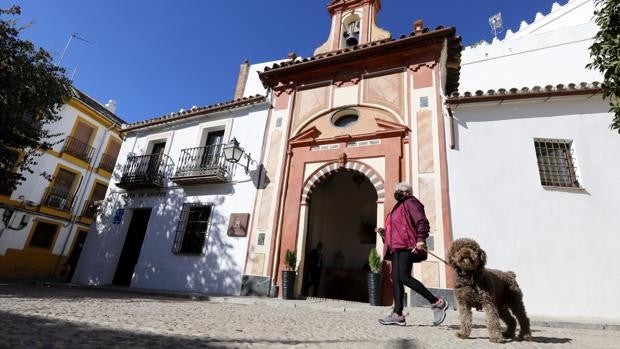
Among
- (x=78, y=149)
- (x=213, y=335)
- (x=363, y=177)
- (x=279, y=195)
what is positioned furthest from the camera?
(x=78, y=149)

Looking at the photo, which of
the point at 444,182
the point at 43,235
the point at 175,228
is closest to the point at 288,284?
the point at 444,182

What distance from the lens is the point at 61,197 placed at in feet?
58.0

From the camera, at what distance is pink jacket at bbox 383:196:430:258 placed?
3672mm

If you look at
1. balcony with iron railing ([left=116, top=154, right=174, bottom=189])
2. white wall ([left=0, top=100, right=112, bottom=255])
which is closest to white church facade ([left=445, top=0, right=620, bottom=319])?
balcony with iron railing ([left=116, top=154, right=174, bottom=189])

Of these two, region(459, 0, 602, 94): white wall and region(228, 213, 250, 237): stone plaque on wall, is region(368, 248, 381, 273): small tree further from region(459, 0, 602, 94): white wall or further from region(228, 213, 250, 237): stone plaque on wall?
region(459, 0, 602, 94): white wall

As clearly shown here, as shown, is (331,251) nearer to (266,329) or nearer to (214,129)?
(214,129)

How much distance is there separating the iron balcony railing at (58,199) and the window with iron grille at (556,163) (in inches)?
827

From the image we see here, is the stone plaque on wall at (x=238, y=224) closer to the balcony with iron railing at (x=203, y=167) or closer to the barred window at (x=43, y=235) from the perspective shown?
the balcony with iron railing at (x=203, y=167)

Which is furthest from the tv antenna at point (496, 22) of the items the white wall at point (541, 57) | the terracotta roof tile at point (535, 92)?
the terracotta roof tile at point (535, 92)

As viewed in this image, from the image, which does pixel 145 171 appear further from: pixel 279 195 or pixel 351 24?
pixel 351 24

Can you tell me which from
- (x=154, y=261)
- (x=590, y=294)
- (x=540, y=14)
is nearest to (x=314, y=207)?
(x=154, y=261)

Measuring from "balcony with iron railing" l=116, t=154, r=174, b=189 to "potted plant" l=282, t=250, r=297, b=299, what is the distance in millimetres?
5606

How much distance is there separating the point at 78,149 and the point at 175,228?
12887 mm

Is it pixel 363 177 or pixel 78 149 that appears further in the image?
pixel 78 149
